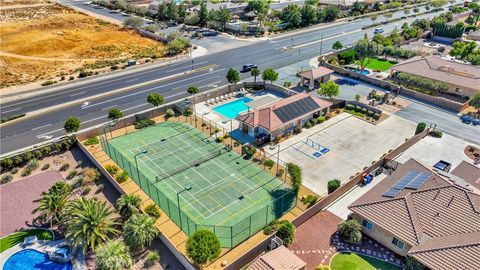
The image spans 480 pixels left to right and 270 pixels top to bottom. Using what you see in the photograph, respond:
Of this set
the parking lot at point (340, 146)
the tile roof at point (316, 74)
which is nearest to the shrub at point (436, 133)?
the parking lot at point (340, 146)

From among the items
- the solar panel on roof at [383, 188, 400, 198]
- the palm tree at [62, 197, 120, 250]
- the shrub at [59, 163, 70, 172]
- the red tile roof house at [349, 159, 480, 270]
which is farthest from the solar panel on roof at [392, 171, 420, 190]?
the shrub at [59, 163, 70, 172]

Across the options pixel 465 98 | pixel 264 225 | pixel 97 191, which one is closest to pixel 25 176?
pixel 97 191

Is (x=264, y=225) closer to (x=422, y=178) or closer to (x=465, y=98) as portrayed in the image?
(x=422, y=178)

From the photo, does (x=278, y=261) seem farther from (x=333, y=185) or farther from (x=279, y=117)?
(x=279, y=117)

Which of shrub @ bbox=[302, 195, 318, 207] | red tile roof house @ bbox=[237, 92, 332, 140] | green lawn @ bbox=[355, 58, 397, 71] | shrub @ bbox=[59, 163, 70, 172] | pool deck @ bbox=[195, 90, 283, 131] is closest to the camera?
shrub @ bbox=[302, 195, 318, 207]

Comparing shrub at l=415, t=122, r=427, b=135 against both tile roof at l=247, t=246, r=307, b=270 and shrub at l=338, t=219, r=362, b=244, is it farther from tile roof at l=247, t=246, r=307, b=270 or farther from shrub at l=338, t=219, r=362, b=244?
tile roof at l=247, t=246, r=307, b=270

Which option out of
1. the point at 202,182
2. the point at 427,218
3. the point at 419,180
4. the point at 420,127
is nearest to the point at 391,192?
the point at 419,180
